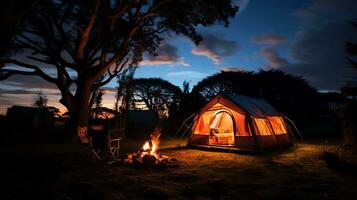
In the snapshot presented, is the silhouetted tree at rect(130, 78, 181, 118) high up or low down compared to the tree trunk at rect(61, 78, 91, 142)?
up

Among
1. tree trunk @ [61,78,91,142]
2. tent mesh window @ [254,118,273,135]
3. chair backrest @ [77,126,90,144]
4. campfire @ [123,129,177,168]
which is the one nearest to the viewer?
campfire @ [123,129,177,168]

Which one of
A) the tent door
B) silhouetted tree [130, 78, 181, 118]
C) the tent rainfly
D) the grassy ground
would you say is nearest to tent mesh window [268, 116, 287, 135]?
the tent rainfly

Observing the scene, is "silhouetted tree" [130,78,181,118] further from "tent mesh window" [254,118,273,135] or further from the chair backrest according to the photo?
the chair backrest

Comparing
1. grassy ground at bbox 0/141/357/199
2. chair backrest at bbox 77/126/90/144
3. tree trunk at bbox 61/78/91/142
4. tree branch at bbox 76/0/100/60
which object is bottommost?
grassy ground at bbox 0/141/357/199

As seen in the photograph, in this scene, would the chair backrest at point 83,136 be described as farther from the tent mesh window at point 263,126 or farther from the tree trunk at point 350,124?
the tree trunk at point 350,124

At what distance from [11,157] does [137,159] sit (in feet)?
13.5

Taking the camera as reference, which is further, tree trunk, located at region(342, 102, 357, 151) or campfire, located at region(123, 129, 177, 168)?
tree trunk, located at region(342, 102, 357, 151)

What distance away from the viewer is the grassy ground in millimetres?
5262

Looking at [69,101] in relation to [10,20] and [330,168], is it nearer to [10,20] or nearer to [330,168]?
[10,20]

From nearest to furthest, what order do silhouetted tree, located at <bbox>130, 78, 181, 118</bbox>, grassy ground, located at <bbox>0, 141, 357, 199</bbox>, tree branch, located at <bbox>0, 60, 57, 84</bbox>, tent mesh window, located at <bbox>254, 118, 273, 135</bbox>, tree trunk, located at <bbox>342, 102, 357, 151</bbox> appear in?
grassy ground, located at <bbox>0, 141, 357, 199</bbox>, tent mesh window, located at <bbox>254, 118, 273, 135</bbox>, tree trunk, located at <bbox>342, 102, 357, 151</bbox>, tree branch, located at <bbox>0, 60, 57, 84</bbox>, silhouetted tree, located at <bbox>130, 78, 181, 118</bbox>

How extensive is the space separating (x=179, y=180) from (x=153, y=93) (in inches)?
881

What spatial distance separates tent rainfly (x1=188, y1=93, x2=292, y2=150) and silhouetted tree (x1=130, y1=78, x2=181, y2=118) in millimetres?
13349

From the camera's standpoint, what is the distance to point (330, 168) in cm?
794

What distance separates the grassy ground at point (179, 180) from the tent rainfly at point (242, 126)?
1.87 metres
